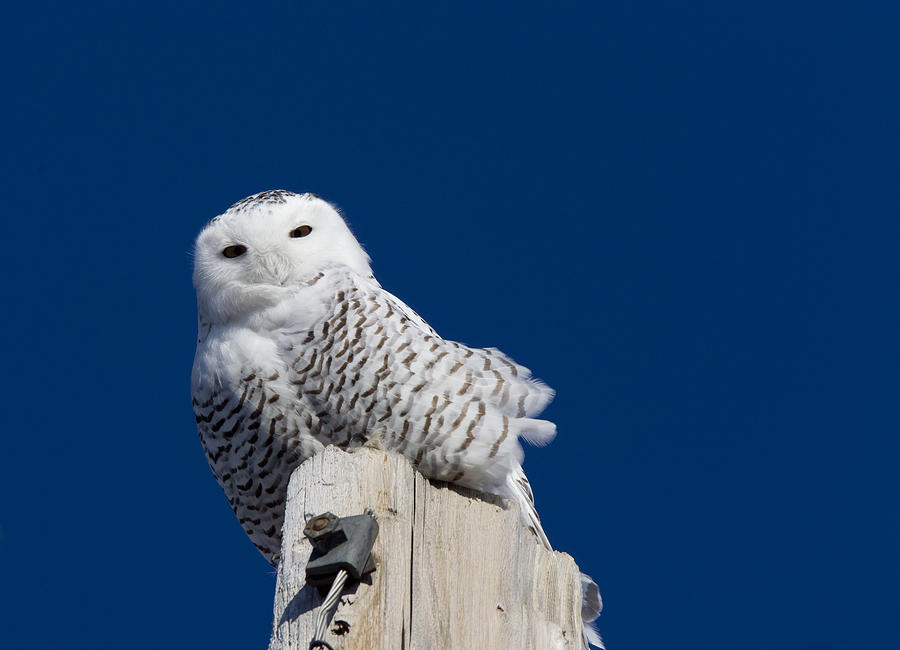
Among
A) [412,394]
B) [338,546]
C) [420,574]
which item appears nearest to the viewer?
[338,546]

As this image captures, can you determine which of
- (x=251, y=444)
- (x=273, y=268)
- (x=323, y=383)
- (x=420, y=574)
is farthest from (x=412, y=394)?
(x=420, y=574)

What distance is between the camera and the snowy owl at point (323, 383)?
130 inches

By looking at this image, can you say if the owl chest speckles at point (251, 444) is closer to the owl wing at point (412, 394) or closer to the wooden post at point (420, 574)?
the owl wing at point (412, 394)

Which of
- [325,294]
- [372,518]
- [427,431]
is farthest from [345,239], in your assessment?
[372,518]

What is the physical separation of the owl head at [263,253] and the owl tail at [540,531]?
3.07 ft

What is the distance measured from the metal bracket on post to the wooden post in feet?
0.13

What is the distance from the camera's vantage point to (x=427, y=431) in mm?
3270

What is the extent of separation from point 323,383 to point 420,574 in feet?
3.76

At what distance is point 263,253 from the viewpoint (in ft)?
12.2

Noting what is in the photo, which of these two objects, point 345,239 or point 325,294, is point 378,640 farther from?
point 345,239

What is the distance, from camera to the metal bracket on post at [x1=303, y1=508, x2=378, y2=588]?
2.15 meters

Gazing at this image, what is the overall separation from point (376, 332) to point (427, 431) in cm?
36

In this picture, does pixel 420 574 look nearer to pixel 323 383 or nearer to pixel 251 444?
pixel 323 383

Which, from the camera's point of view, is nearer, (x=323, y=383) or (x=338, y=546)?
(x=338, y=546)
